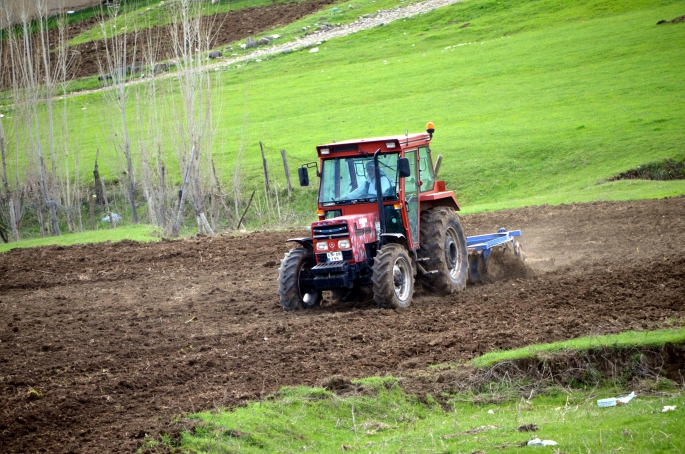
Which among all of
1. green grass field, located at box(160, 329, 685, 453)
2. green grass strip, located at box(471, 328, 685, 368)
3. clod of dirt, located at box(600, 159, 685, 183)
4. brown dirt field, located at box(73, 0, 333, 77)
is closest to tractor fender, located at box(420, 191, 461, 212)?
green grass strip, located at box(471, 328, 685, 368)

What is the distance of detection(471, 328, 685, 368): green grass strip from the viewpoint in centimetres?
905

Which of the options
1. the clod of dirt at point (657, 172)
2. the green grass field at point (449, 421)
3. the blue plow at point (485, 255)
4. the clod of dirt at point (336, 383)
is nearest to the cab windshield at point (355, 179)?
the blue plow at point (485, 255)

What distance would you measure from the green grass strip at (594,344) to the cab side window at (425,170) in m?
4.85

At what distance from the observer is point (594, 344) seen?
9156 mm

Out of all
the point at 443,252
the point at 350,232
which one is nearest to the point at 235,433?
the point at 350,232

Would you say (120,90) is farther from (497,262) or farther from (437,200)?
(497,262)

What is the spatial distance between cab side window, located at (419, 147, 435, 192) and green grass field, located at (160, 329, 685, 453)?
5.00 meters

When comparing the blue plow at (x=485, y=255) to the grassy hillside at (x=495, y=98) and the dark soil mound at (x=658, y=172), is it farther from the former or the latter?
the dark soil mound at (x=658, y=172)

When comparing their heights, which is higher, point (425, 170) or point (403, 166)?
point (403, 166)

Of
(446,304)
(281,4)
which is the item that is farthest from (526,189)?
(281,4)

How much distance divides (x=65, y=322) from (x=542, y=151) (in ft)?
69.2

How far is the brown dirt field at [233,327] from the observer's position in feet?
27.8

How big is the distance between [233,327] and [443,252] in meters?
3.65

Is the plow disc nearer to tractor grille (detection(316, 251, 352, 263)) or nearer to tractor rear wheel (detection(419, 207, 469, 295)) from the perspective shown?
tractor rear wheel (detection(419, 207, 469, 295))
